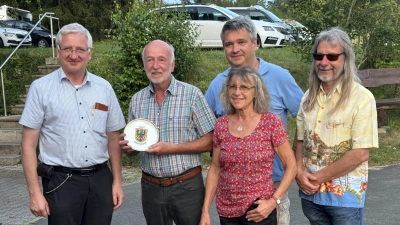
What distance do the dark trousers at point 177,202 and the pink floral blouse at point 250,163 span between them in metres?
0.38

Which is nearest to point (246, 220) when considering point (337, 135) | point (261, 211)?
point (261, 211)

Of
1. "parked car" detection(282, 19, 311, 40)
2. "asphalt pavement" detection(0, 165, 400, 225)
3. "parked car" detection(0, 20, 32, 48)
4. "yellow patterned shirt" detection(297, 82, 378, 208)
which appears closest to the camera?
"yellow patterned shirt" detection(297, 82, 378, 208)

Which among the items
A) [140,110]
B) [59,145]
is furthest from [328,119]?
[59,145]

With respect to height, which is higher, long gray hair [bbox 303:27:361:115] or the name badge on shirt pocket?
long gray hair [bbox 303:27:361:115]

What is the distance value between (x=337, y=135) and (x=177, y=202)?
1.26 m

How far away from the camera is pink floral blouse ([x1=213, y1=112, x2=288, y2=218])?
118 inches

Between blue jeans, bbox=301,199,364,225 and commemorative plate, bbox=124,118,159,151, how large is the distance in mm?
1186

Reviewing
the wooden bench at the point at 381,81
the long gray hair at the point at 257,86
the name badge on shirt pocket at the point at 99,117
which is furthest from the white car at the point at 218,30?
the long gray hair at the point at 257,86

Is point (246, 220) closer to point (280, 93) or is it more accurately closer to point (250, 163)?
point (250, 163)

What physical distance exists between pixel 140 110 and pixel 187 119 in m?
0.38

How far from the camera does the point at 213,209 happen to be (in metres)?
5.83

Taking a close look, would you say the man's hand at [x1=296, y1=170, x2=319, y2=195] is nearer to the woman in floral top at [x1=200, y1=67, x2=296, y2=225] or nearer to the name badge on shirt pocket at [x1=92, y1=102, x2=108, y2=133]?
the woman in floral top at [x1=200, y1=67, x2=296, y2=225]

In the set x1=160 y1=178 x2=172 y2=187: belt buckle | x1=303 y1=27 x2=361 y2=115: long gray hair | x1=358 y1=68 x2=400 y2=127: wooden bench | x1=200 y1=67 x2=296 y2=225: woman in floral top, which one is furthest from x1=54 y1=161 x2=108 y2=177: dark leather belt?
x1=358 y1=68 x2=400 y2=127: wooden bench

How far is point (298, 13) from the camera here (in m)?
10.0
